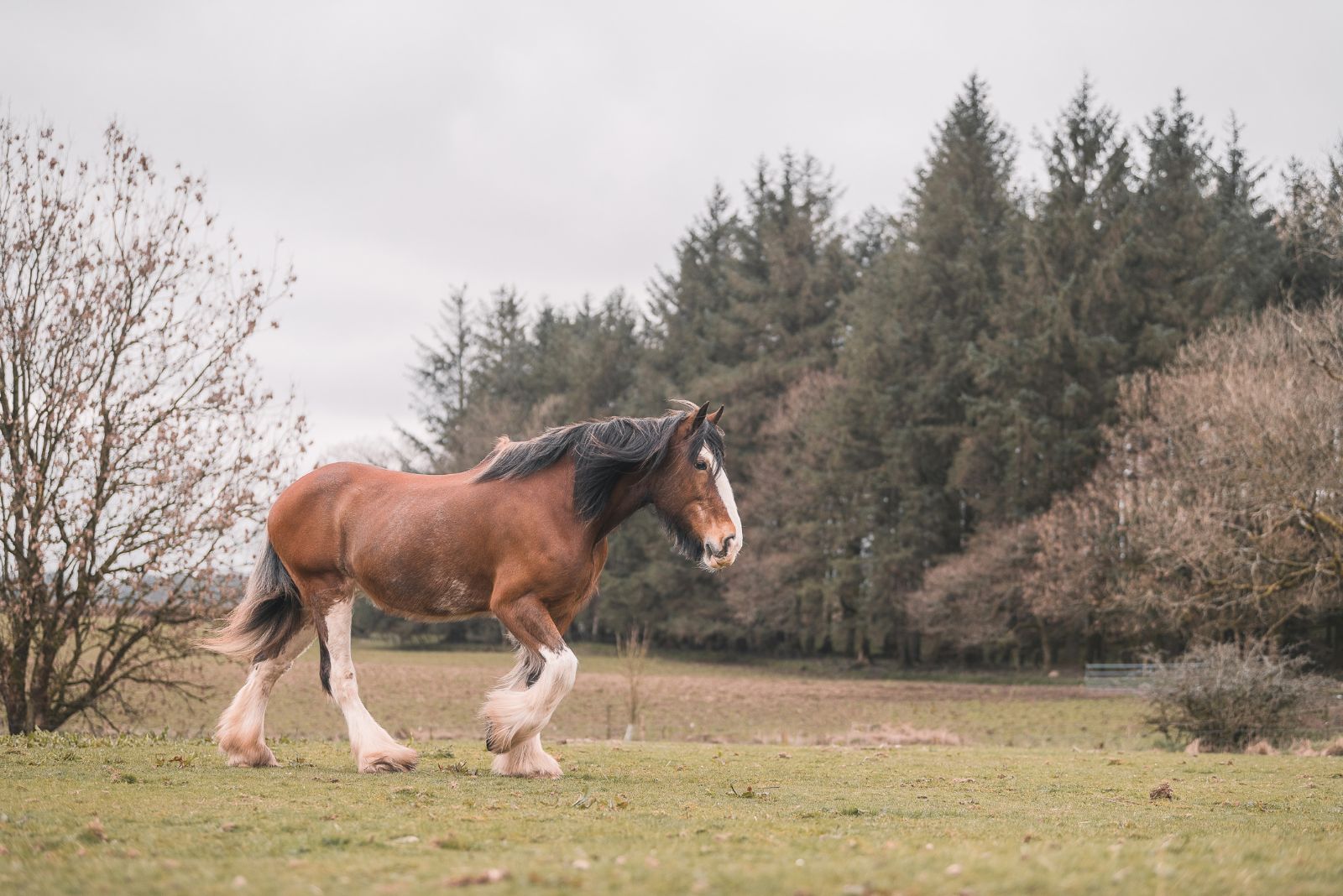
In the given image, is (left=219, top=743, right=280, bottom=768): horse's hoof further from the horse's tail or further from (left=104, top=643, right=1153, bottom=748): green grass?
(left=104, top=643, right=1153, bottom=748): green grass

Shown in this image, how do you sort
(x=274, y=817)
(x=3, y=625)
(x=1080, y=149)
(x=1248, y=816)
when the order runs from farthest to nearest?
1. (x=1080, y=149)
2. (x=3, y=625)
3. (x=1248, y=816)
4. (x=274, y=817)

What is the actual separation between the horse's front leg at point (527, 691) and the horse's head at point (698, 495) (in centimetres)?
132

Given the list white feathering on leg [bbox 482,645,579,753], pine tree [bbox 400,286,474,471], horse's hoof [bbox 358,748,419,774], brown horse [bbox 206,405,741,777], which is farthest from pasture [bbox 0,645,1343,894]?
pine tree [bbox 400,286,474,471]

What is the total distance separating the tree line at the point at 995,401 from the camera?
32219 mm

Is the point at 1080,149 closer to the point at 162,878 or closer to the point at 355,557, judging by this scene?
the point at 355,557

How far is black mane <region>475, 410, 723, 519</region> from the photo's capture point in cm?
939

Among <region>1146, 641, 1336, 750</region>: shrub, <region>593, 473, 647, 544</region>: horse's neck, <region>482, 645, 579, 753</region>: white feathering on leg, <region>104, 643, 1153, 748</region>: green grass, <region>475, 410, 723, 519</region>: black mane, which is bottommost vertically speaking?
<region>104, 643, 1153, 748</region>: green grass

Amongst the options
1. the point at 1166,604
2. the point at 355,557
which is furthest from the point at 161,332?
the point at 1166,604

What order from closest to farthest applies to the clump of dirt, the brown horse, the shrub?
the brown horse → the shrub → the clump of dirt

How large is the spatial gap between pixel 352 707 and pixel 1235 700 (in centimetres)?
1506

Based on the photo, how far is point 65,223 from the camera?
15.3 metres

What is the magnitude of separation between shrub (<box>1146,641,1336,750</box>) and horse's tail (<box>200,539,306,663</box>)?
47.7ft

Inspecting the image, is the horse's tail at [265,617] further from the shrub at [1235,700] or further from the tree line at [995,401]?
the tree line at [995,401]

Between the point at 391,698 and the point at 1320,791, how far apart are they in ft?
79.4
